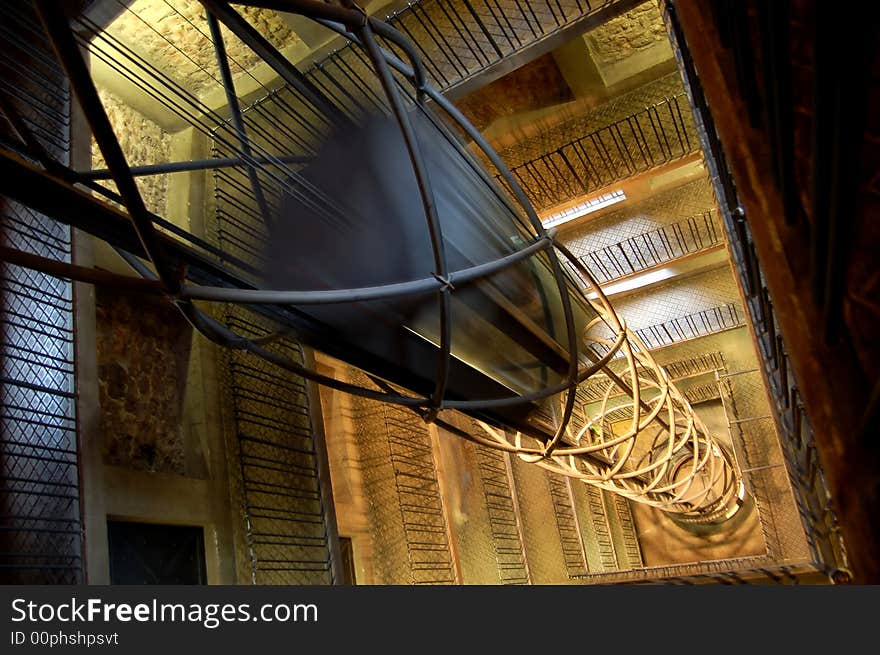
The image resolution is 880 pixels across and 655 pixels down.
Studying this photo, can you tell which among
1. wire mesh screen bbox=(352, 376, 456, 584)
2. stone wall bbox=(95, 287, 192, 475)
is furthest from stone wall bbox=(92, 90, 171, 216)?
wire mesh screen bbox=(352, 376, 456, 584)

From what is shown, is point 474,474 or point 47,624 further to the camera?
point 474,474

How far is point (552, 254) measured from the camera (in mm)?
2336

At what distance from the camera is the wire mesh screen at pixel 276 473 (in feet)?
10.3

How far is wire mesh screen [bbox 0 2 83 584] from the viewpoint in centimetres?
212

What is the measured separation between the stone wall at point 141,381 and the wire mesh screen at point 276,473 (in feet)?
0.86

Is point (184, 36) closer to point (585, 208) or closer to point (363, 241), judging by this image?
point (363, 241)

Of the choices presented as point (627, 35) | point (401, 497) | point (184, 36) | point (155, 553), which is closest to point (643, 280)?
point (627, 35)

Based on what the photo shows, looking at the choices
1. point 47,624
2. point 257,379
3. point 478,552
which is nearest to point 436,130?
point 47,624

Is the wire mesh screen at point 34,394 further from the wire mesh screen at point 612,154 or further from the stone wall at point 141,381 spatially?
the wire mesh screen at point 612,154

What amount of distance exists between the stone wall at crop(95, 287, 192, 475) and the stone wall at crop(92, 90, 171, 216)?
1.96 feet

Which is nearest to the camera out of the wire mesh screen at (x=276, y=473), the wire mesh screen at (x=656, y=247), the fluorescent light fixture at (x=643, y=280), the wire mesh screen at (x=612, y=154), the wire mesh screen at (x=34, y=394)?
the wire mesh screen at (x=34, y=394)

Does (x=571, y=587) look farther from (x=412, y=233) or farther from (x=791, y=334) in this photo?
(x=412, y=233)

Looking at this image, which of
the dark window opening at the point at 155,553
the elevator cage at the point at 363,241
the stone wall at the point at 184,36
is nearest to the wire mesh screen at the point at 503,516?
the dark window opening at the point at 155,553

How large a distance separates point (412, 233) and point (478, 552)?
370cm
